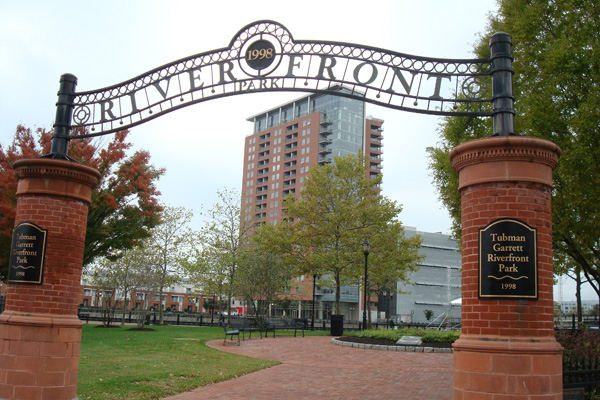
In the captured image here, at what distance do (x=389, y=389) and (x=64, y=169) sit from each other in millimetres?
7059

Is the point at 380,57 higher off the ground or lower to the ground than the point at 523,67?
lower

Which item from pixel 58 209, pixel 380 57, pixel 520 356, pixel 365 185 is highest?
pixel 365 185

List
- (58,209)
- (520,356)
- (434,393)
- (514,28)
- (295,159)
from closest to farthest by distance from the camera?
1. (520,356)
2. (58,209)
3. (434,393)
4. (514,28)
5. (295,159)

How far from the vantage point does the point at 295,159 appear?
10188 centimetres

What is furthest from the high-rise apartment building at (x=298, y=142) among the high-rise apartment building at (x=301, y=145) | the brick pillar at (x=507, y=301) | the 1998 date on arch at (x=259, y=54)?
the brick pillar at (x=507, y=301)

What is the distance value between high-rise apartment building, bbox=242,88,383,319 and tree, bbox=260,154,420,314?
58.5 meters

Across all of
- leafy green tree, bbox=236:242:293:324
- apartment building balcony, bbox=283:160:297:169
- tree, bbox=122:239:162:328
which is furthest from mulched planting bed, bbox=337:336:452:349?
apartment building balcony, bbox=283:160:297:169

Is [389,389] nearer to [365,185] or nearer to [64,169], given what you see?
[64,169]

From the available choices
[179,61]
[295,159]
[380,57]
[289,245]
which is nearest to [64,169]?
[179,61]

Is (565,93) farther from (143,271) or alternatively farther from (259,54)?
(143,271)

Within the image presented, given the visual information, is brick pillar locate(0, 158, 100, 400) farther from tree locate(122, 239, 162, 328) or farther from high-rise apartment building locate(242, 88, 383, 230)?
high-rise apartment building locate(242, 88, 383, 230)

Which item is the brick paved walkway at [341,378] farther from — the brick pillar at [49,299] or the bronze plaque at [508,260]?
the bronze plaque at [508,260]

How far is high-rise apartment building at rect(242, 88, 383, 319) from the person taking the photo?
96000mm

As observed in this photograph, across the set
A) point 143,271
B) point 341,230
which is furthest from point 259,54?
point 143,271
